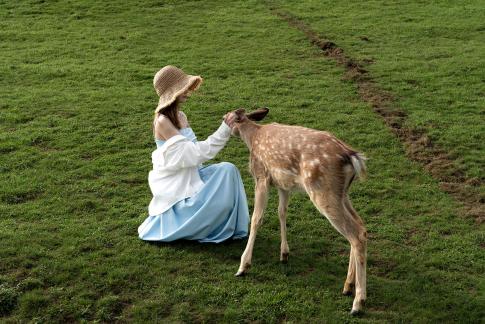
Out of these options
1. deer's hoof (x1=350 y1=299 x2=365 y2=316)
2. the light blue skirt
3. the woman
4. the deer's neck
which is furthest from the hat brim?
deer's hoof (x1=350 y1=299 x2=365 y2=316)

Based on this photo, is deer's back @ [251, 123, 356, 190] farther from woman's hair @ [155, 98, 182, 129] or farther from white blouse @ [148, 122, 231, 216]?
woman's hair @ [155, 98, 182, 129]

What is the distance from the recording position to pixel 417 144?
11.0 meters

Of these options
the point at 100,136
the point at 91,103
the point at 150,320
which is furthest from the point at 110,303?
the point at 91,103

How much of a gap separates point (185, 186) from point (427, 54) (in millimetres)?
10295

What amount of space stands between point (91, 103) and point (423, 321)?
885 centimetres

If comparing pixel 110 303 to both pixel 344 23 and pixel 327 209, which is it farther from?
pixel 344 23

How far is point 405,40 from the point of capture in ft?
56.7

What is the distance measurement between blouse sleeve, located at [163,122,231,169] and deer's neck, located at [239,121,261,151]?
259 millimetres

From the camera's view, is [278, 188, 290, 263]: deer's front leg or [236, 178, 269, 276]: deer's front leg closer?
[236, 178, 269, 276]: deer's front leg

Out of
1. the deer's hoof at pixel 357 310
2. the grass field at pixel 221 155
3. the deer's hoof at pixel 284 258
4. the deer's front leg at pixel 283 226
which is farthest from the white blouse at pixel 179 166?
the deer's hoof at pixel 357 310

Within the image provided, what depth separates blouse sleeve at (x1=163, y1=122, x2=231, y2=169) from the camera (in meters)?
7.14

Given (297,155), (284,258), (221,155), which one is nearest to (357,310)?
(284,258)

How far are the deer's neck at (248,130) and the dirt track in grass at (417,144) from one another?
3.20 meters

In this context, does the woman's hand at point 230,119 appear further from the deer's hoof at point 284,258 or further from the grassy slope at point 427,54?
the grassy slope at point 427,54
